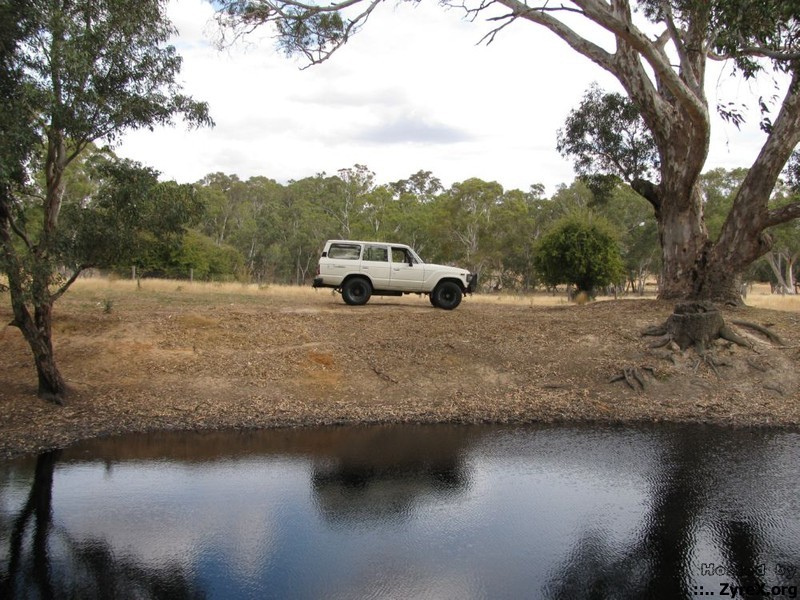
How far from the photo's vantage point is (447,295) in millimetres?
18719

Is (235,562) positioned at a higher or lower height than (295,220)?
lower

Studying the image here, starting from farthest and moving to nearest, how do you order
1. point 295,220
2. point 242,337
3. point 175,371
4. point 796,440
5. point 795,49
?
point 295,220 → point 242,337 → point 175,371 → point 796,440 → point 795,49

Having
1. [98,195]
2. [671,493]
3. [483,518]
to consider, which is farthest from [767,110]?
[98,195]

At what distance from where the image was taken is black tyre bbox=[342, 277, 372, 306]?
18.4 m

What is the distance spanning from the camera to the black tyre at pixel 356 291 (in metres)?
18.4

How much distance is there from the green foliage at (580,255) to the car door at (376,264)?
38.3 ft

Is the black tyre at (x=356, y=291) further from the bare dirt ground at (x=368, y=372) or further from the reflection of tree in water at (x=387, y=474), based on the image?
the reflection of tree in water at (x=387, y=474)

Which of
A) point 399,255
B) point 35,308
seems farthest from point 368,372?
point 399,255

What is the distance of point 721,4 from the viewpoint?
23.2 ft

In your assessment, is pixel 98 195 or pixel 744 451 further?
pixel 98 195

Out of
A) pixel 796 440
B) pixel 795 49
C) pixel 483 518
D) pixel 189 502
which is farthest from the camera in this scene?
pixel 796 440

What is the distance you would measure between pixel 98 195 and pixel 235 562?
6841 mm

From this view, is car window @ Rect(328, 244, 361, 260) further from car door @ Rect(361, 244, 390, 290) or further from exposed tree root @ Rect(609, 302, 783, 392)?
exposed tree root @ Rect(609, 302, 783, 392)

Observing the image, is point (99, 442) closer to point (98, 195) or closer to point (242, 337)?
point (98, 195)
